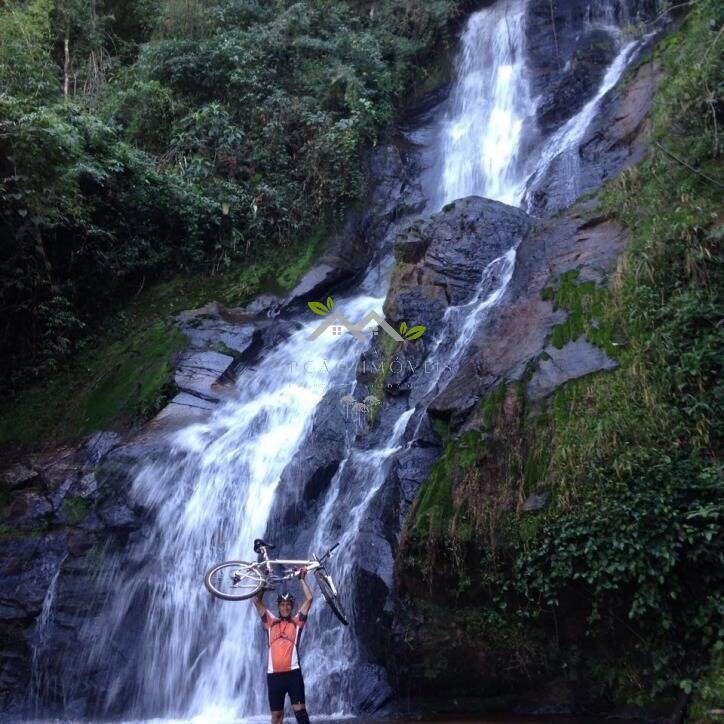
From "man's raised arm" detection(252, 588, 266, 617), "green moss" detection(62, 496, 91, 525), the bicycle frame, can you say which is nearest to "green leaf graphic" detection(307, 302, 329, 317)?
"green moss" detection(62, 496, 91, 525)

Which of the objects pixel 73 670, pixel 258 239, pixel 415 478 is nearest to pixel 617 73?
pixel 258 239

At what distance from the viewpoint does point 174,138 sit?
53.7 ft

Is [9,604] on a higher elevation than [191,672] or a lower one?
higher

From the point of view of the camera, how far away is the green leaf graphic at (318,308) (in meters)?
13.9

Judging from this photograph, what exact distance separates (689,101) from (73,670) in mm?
11001

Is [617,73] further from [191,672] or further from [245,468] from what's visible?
[191,672]

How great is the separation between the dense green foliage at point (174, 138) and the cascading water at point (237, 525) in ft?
11.6

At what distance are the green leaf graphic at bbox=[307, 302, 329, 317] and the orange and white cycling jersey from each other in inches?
334

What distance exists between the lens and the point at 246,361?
498 inches

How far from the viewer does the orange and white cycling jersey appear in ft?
19.3

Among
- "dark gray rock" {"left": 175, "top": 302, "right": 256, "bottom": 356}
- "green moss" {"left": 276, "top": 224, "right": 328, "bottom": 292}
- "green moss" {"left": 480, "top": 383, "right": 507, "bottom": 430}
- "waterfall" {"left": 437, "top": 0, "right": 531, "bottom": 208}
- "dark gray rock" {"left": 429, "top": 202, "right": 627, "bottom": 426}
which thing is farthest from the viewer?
"waterfall" {"left": 437, "top": 0, "right": 531, "bottom": 208}

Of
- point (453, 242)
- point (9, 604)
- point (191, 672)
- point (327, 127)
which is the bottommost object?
point (191, 672)

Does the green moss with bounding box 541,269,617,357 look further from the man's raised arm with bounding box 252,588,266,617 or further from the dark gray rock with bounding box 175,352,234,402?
the dark gray rock with bounding box 175,352,234,402

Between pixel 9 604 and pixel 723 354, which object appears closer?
pixel 723 354
